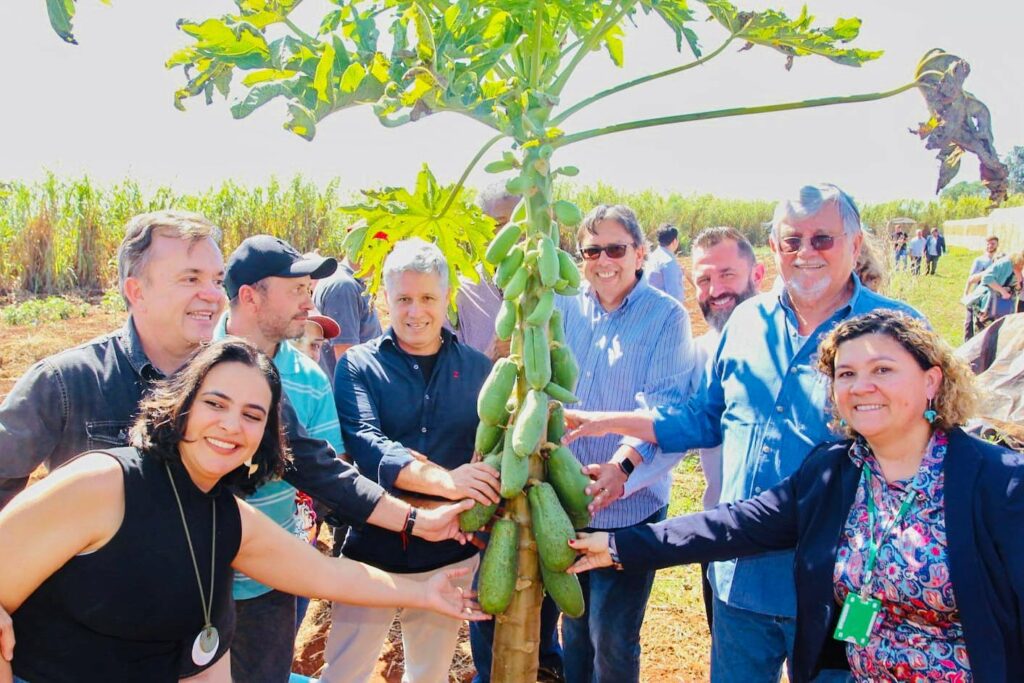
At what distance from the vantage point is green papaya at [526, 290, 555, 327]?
2232mm

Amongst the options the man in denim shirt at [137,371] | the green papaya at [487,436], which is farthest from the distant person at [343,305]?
the green papaya at [487,436]

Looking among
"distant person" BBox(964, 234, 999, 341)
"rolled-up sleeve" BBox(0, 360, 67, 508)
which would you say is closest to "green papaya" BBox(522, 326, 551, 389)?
"rolled-up sleeve" BBox(0, 360, 67, 508)

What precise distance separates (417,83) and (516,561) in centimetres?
144

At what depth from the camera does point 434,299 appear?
10.1 ft

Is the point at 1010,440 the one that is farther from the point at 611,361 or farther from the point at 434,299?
the point at 434,299

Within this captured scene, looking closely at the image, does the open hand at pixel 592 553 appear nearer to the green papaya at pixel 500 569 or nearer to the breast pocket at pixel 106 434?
the green papaya at pixel 500 569

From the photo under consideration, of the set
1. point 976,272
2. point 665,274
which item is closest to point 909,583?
point 665,274

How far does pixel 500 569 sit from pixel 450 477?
0.33m

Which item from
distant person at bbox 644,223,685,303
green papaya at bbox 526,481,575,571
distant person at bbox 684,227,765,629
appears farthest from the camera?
distant person at bbox 644,223,685,303

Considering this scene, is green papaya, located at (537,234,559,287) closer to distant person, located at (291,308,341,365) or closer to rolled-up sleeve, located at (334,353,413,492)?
rolled-up sleeve, located at (334,353,413,492)

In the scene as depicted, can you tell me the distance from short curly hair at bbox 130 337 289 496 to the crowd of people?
0.03 ft

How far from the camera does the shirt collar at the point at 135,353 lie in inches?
92.5

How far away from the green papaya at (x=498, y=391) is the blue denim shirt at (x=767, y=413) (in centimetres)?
89

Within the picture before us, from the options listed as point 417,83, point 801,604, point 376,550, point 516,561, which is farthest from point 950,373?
point 376,550
